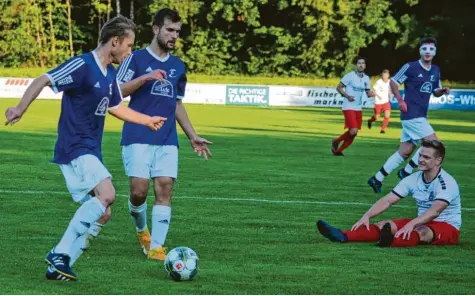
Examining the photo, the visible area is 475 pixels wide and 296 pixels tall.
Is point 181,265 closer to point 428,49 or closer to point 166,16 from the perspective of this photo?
point 166,16

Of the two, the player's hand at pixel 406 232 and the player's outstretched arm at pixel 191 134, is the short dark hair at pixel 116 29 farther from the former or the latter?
the player's hand at pixel 406 232

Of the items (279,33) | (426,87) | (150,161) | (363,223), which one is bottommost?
(279,33)

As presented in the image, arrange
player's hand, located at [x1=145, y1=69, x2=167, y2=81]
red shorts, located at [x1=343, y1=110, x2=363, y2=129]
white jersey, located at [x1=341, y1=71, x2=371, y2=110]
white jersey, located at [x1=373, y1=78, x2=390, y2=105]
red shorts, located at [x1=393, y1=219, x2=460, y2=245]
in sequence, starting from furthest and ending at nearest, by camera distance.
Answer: white jersey, located at [x1=373, y1=78, x2=390, y2=105]
white jersey, located at [x1=341, y1=71, x2=371, y2=110]
red shorts, located at [x1=343, y1=110, x2=363, y2=129]
red shorts, located at [x1=393, y1=219, x2=460, y2=245]
player's hand, located at [x1=145, y1=69, x2=167, y2=81]

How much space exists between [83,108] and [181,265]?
1.41m

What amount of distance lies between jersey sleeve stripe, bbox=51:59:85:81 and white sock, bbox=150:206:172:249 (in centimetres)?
Result: 187

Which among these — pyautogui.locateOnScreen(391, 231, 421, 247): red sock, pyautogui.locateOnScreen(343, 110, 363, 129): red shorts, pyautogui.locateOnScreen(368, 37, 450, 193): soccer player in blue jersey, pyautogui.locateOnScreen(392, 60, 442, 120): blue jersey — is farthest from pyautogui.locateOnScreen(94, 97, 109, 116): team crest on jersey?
pyautogui.locateOnScreen(343, 110, 363, 129): red shorts

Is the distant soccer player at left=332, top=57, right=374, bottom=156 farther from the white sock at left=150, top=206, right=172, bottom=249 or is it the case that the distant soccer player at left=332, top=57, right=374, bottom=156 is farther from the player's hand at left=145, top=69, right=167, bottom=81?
the player's hand at left=145, top=69, right=167, bottom=81

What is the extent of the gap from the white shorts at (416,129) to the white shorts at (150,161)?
8374 mm

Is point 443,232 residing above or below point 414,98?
below

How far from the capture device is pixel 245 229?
12.3m

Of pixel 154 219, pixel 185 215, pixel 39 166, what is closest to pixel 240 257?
pixel 154 219

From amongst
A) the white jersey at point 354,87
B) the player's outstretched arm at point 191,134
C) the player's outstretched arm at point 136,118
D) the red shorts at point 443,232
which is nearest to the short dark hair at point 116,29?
the player's outstretched arm at point 136,118

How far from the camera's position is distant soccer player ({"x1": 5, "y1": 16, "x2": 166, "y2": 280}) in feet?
29.1

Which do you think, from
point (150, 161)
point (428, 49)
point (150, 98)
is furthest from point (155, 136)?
point (428, 49)
